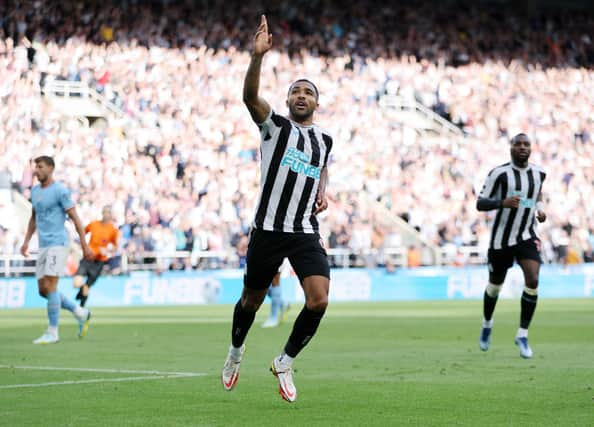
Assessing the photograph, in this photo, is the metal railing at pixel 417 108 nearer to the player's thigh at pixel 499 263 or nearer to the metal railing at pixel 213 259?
the metal railing at pixel 213 259

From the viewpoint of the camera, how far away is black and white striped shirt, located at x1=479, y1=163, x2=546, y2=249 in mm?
13242

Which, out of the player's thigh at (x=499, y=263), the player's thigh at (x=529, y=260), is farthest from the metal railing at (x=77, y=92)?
the player's thigh at (x=529, y=260)

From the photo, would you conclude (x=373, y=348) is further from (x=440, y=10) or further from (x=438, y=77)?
(x=440, y=10)

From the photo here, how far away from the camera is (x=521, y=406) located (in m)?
8.10

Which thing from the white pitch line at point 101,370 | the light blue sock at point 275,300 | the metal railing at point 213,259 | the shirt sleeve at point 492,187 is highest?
the shirt sleeve at point 492,187

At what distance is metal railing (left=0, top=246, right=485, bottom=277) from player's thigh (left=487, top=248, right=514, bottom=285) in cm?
1681

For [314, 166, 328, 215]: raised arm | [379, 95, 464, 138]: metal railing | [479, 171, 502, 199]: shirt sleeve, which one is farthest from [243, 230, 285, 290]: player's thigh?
[379, 95, 464, 138]: metal railing

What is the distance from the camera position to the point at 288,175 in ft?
27.7

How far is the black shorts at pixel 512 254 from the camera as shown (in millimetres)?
13133

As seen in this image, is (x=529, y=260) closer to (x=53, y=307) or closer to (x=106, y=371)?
(x=106, y=371)

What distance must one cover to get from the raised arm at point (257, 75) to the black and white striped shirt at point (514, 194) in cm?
566

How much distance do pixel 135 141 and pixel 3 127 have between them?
12.6 feet

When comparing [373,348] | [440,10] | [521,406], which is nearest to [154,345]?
[373,348]

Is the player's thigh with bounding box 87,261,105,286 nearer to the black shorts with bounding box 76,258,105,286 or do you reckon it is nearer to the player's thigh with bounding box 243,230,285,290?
the black shorts with bounding box 76,258,105,286
